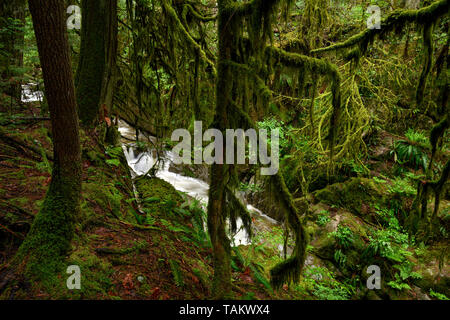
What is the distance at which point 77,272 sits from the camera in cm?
251

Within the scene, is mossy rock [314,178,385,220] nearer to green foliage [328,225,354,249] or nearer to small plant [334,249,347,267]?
green foliage [328,225,354,249]

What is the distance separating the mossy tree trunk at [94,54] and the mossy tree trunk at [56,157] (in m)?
2.70

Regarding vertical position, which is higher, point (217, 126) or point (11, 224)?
point (217, 126)

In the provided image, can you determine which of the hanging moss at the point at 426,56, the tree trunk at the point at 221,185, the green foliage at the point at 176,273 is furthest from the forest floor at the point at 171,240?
the hanging moss at the point at 426,56

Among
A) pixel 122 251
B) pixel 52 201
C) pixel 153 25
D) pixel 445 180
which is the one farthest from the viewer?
pixel 153 25

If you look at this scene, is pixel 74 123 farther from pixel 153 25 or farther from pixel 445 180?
pixel 445 180

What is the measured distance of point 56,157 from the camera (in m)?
2.62

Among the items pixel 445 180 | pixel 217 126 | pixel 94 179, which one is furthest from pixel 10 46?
pixel 445 180

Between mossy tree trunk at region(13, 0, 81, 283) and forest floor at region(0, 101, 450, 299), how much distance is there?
21 centimetres

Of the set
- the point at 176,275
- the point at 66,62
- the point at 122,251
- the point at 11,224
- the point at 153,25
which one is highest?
the point at 153,25

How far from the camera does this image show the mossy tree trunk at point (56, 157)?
7.25ft

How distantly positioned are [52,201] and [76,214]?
0.30 m

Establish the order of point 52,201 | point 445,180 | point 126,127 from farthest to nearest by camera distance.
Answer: point 126,127 → point 52,201 → point 445,180

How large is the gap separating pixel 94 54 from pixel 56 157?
129 inches
